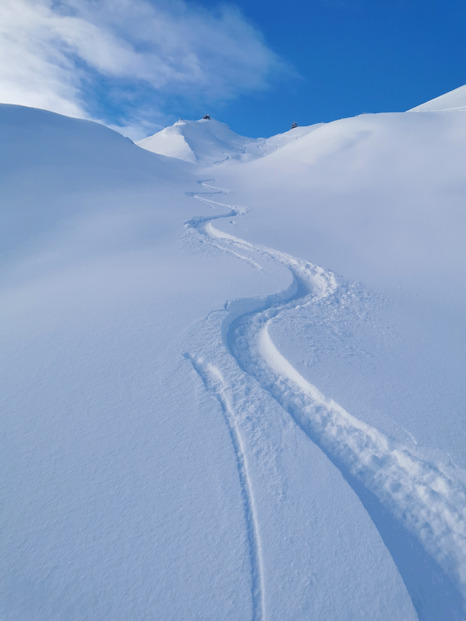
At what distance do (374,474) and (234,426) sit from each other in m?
1.10

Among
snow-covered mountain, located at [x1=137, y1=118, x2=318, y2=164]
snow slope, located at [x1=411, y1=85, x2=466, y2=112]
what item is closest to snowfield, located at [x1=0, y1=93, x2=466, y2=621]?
snow slope, located at [x1=411, y1=85, x2=466, y2=112]

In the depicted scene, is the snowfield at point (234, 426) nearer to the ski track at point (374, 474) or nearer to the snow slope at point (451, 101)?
the ski track at point (374, 474)

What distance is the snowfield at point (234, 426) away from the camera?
6.30ft

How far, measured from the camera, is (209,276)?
550 cm

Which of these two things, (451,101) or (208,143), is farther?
(208,143)

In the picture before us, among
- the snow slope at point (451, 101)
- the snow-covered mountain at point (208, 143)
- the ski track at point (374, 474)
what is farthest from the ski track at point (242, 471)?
the snow-covered mountain at point (208, 143)

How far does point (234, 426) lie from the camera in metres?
2.83

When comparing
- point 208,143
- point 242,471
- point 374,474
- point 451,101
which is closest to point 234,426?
point 242,471

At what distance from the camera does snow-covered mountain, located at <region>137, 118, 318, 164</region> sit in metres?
37.2

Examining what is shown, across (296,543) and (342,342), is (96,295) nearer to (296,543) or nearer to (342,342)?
(342,342)

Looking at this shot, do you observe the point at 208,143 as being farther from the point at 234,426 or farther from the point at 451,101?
the point at 234,426

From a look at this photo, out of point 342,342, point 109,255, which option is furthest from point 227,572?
point 109,255

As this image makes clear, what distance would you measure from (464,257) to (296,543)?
6036mm

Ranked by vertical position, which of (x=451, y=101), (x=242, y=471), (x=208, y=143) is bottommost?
(x=242, y=471)
